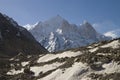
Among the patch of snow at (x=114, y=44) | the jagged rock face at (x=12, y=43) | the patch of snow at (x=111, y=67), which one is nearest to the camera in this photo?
the patch of snow at (x=111, y=67)

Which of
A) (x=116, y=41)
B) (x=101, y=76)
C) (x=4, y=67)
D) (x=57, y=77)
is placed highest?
(x=4, y=67)

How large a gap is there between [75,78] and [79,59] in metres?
6.74

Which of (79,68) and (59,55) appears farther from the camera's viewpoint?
(59,55)

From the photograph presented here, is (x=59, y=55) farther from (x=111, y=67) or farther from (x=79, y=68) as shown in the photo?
(x=111, y=67)

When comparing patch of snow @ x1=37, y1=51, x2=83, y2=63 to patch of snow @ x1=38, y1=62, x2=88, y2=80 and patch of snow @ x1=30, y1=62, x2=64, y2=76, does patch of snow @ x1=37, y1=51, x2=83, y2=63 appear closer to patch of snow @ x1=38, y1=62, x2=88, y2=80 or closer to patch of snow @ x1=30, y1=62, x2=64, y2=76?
patch of snow @ x1=30, y1=62, x2=64, y2=76

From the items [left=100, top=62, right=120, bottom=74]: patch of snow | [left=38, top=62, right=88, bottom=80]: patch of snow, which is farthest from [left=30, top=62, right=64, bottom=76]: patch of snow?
[left=100, top=62, right=120, bottom=74]: patch of snow

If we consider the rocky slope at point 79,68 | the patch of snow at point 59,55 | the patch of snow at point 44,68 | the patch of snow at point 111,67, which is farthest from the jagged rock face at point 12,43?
the patch of snow at point 111,67

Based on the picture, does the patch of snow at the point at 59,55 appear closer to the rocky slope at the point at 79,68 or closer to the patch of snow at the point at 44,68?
the rocky slope at the point at 79,68

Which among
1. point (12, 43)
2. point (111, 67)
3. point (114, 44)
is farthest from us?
point (12, 43)

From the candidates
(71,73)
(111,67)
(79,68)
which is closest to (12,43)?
(79,68)

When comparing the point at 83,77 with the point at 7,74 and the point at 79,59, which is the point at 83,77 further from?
the point at 7,74

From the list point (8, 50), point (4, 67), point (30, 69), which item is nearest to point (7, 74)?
point (30, 69)

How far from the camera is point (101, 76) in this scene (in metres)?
39.8

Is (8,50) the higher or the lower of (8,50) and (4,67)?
the higher
